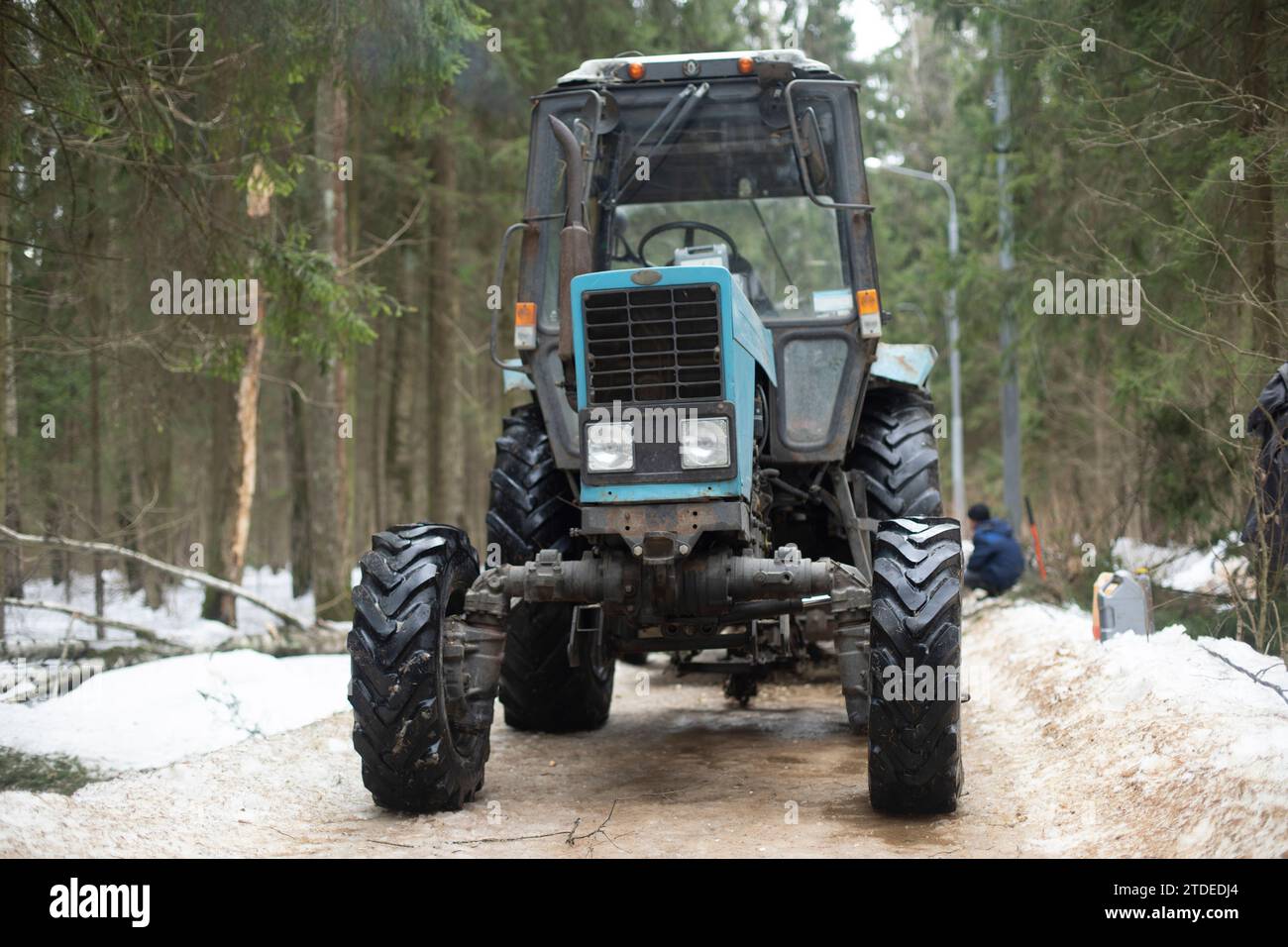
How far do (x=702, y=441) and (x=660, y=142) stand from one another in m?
2.34

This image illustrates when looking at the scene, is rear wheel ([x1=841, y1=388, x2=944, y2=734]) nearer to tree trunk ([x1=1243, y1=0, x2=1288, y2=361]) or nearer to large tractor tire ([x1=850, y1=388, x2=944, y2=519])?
large tractor tire ([x1=850, y1=388, x2=944, y2=519])

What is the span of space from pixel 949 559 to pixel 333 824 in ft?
10.0

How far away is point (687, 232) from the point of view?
796 centimetres

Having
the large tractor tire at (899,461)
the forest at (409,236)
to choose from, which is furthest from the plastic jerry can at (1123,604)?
the large tractor tire at (899,461)

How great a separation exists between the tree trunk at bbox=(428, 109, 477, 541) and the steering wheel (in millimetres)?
10313

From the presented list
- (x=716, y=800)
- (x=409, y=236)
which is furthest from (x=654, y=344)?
(x=409, y=236)

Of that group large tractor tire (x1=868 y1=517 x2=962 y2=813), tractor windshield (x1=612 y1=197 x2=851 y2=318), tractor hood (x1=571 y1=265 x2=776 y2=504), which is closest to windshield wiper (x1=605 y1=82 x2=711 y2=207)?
tractor windshield (x1=612 y1=197 x2=851 y2=318)

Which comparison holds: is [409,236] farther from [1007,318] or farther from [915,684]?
[915,684]

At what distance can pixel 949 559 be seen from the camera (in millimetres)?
6051

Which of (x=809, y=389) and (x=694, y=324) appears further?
(x=809, y=389)

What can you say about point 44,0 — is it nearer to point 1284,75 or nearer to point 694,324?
point 694,324

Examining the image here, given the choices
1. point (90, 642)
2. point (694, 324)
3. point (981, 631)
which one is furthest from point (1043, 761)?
point (90, 642)

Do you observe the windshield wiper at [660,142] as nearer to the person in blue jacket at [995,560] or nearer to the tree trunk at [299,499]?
the person in blue jacket at [995,560]

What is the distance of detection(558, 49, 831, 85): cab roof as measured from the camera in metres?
7.41
